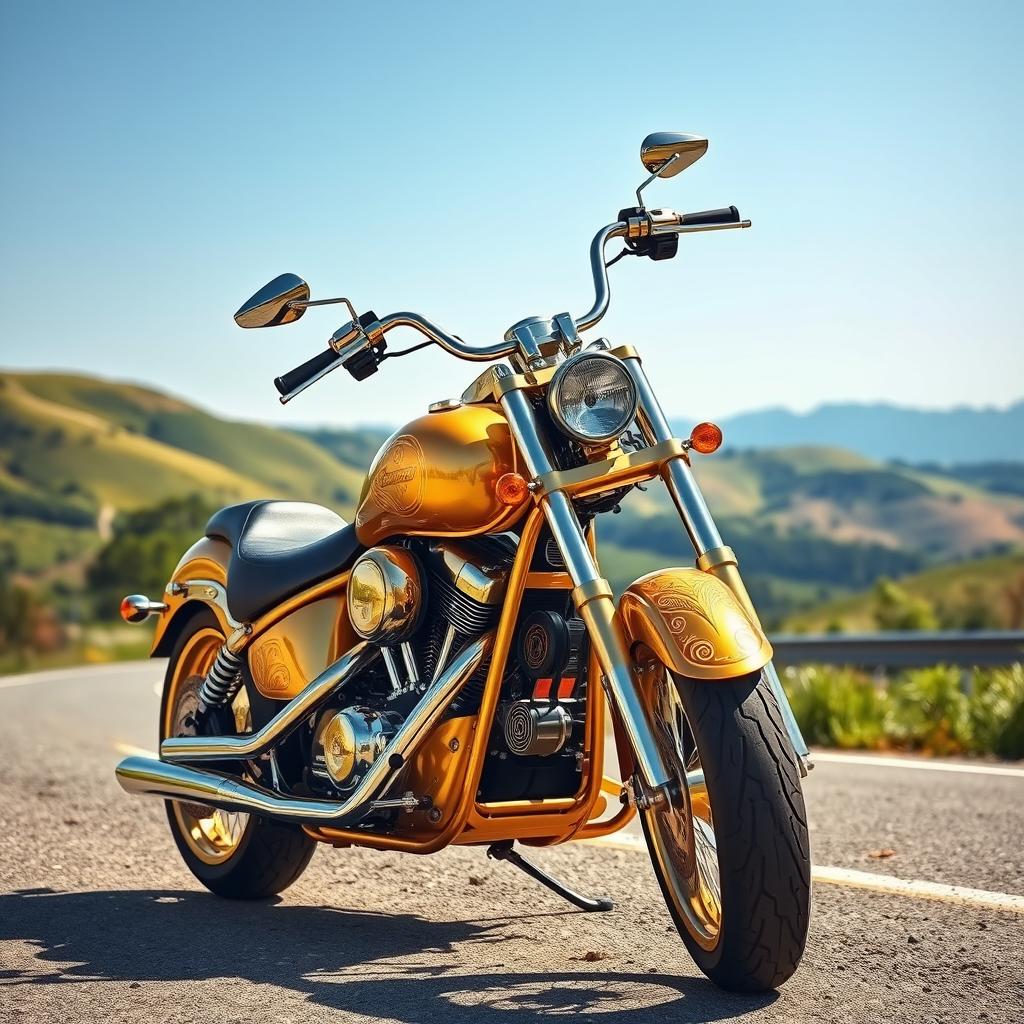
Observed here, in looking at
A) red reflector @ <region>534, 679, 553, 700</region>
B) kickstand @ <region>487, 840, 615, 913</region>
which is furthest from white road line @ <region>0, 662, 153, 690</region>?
red reflector @ <region>534, 679, 553, 700</region>

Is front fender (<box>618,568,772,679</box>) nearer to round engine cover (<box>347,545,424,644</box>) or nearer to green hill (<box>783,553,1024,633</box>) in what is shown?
round engine cover (<box>347,545,424,644</box>)

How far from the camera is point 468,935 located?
4.79 metres

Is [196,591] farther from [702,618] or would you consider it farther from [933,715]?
[933,715]

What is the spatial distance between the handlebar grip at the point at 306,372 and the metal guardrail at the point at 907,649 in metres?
8.36

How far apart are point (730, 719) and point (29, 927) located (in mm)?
2782

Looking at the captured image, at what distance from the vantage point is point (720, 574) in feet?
13.9

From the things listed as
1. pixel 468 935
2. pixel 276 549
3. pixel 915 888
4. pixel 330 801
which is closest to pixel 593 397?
pixel 330 801

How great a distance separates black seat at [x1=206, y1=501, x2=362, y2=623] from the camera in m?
5.11

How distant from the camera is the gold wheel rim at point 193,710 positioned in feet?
18.6

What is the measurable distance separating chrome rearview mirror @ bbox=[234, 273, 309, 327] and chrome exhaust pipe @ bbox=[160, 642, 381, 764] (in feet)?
3.69

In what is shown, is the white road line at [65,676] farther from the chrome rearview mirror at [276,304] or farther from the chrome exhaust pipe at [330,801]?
the chrome rearview mirror at [276,304]

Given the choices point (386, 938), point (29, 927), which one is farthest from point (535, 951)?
point (29, 927)

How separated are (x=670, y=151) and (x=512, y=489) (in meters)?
1.44

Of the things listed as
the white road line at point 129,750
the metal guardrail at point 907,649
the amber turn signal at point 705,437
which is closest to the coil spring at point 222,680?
the amber turn signal at point 705,437
